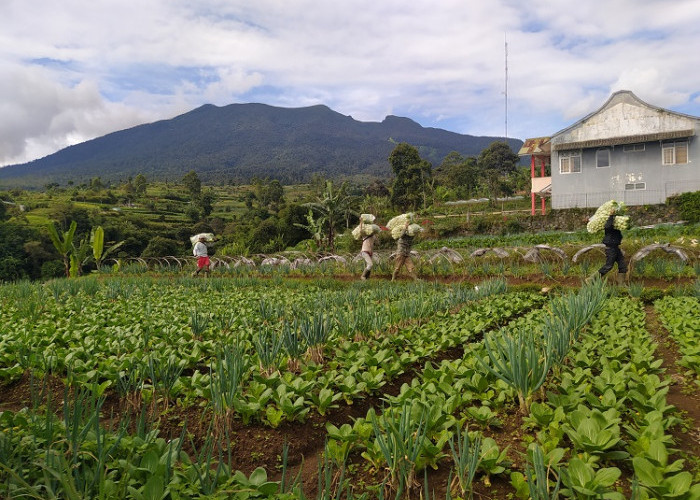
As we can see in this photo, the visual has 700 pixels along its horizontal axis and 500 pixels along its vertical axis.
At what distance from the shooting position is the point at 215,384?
94.0 inches

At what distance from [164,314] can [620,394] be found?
5231 mm

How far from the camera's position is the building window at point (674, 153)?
2200 centimetres

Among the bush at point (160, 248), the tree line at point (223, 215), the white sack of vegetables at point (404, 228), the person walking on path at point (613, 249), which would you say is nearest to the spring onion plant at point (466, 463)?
the person walking on path at point (613, 249)

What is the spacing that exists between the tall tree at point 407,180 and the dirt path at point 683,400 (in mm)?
35501

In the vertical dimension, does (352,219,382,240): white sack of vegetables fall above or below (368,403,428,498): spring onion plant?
above

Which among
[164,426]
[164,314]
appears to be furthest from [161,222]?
[164,426]

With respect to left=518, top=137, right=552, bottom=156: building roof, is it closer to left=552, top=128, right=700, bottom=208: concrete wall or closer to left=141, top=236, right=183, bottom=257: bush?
left=552, top=128, right=700, bottom=208: concrete wall

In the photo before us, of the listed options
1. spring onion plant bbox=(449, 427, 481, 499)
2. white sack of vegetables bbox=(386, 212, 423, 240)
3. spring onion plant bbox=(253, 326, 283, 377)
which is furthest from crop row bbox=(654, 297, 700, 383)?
white sack of vegetables bbox=(386, 212, 423, 240)

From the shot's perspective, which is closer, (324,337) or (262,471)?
(262,471)

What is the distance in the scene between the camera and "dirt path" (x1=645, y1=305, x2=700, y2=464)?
2.21m

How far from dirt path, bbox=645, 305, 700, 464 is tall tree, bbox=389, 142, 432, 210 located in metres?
35.5

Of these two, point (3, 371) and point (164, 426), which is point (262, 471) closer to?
point (164, 426)

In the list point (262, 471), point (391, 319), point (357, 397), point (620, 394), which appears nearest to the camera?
point (262, 471)

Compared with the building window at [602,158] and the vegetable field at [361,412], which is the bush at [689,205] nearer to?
the building window at [602,158]
